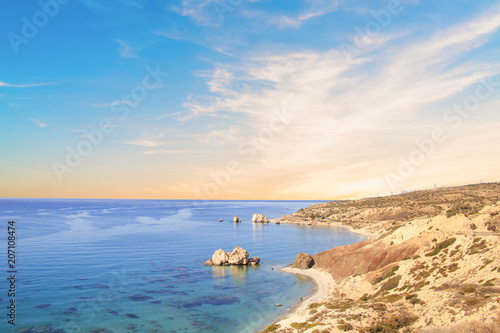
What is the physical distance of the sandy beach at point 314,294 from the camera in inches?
1576

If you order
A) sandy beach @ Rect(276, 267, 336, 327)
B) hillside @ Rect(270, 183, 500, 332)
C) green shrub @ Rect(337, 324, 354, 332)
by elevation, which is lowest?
sandy beach @ Rect(276, 267, 336, 327)

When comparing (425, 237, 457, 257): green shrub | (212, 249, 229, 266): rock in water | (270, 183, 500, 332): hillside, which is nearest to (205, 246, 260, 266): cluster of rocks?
(212, 249, 229, 266): rock in water

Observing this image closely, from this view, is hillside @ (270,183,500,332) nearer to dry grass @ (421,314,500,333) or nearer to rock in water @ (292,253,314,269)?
dry grass @ (421,314,500,333)

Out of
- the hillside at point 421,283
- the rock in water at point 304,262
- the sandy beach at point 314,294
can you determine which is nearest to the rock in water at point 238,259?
the sandy beach at point 314,294

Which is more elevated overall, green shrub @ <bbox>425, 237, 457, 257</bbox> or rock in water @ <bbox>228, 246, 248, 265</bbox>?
green shrub @ <bbox>425, 237, 457, 257</bbox>

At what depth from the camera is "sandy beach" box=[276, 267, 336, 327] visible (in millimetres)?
40031

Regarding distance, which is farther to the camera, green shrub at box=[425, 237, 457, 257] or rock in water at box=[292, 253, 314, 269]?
rock in water at box=[292, 253, 314, 269]

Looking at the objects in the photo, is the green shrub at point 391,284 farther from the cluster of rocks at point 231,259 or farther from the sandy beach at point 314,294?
the cluster of rocks at point 231,259

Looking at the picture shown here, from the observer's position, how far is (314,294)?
55.6m

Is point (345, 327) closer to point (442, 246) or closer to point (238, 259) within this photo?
point (442, 246)

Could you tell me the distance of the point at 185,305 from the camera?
4966cm

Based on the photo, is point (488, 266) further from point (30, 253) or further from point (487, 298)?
point (30, 253)

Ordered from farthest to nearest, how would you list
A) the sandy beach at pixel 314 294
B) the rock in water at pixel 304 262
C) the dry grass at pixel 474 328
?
the rock in water at pixel 304 262 < the sandy beach at pixel 314 294 < the dry grass at pixel 474 328

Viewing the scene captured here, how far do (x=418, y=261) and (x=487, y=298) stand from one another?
18.5 metres
